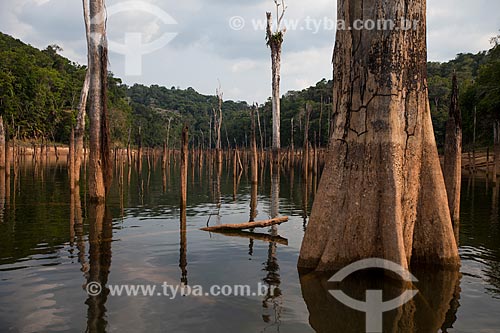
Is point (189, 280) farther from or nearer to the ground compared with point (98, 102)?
nearer to the ground

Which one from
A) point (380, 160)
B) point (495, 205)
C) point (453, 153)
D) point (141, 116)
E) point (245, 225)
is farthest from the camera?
point (141, 116)

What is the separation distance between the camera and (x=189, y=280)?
5305 millimetres

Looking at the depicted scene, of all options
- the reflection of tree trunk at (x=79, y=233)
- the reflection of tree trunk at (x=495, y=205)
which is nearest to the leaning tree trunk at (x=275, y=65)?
the reflection of tree trunk at (x=495, y=205)

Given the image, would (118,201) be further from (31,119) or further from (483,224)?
(31,119)

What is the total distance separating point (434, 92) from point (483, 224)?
3311 centimetres

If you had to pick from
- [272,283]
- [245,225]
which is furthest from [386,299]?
[245,225]

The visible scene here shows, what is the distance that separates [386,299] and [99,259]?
407cm

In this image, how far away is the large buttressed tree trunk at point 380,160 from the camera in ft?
16.3

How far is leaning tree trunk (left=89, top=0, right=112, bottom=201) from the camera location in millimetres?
10789

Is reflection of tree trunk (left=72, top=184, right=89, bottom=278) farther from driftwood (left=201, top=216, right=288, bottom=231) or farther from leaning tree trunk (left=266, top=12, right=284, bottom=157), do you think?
leaning tree trunk (left=266, top=12, right=284, bottom=157)

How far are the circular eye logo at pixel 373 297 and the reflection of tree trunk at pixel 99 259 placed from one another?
97.6 inches

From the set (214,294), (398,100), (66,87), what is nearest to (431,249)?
(398,100)

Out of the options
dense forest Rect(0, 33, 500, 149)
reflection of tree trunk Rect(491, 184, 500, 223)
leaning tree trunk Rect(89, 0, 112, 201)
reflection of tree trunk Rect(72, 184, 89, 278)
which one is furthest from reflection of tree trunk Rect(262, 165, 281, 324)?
dense forest Rect(0, 33, 500, 149)

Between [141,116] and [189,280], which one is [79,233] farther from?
[141,116]
